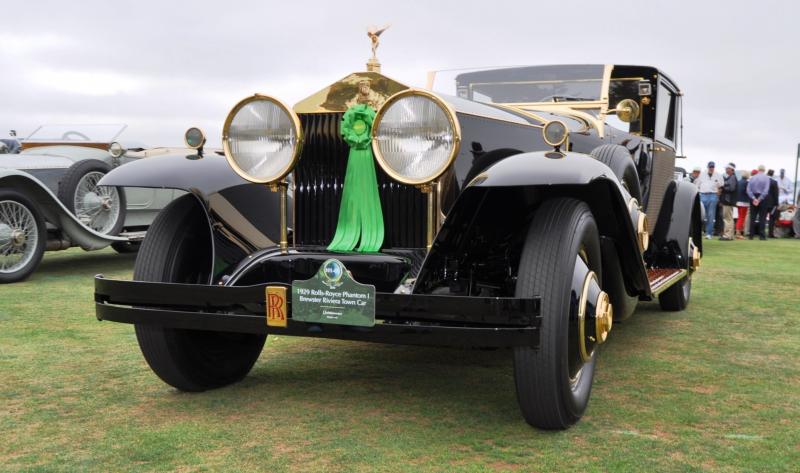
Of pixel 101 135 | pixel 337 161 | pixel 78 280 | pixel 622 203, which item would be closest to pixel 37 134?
pixel 101 135

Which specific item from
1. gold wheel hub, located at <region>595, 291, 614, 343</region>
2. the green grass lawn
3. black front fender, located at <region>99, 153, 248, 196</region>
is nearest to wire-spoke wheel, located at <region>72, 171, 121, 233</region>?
the green grass lawn

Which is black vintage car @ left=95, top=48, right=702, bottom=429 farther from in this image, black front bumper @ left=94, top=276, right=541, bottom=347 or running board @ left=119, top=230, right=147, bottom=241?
running board @ left=119, top=230, right=147, bottom=241

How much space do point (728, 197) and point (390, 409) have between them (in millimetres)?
13716

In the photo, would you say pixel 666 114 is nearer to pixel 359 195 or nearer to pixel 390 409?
pixel 359 195

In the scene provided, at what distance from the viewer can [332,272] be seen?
2736 mm

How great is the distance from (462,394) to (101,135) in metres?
8.53

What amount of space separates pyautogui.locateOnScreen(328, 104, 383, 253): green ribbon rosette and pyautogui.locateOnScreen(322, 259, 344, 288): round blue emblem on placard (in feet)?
1.49

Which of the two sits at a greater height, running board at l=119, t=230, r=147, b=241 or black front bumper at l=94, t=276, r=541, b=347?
black front bumper at l=94, t=276, r=541, b=347

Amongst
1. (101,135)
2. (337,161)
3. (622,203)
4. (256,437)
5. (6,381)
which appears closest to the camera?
(256,437)

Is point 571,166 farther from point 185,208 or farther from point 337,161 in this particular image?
point 185,208

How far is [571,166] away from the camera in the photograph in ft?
8.80

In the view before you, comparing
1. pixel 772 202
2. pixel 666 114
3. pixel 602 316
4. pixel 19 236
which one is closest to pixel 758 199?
pixel 772 202

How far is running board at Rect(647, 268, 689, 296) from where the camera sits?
4.13 m

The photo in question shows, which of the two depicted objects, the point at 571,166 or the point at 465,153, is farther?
the point at 465,153
